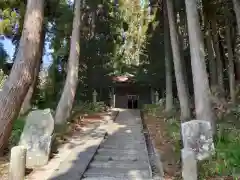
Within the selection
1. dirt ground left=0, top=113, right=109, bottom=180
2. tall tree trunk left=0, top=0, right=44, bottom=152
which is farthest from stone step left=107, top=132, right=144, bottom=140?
tall tree trunk left=0, top=0, right=44, bottom=152

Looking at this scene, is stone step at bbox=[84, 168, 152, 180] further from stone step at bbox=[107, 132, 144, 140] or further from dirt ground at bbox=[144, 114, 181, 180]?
stone step at bbox=[107, 132, 144, 140]

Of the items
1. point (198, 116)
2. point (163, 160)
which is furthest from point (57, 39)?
point (163, 160)

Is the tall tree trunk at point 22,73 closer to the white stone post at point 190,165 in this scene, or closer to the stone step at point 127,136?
the white stone post at point 190,165

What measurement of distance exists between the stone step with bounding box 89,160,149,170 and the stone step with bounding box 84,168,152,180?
0.94 ft

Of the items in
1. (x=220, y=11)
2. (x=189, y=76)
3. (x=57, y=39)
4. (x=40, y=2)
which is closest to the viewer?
(x=40, y=2)

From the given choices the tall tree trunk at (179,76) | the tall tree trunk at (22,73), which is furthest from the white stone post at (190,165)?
the tall tree trunk at (179,76)

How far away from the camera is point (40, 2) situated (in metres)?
8.38

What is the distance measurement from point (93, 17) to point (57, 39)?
2.38 m

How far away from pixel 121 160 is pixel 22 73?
127 inches

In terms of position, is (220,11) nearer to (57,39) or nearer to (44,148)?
(57,39)

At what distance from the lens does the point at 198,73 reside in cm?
949

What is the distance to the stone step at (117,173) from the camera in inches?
266

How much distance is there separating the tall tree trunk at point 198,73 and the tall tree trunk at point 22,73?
4388 millimetres

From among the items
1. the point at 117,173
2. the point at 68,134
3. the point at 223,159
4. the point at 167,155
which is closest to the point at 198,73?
the point at 167,155
